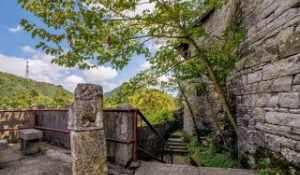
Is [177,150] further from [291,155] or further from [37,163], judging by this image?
[291,155]

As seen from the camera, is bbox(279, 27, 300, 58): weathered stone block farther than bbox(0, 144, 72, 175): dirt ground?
No

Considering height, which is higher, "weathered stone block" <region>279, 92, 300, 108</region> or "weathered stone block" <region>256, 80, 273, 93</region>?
"weathered stone block" <region>256, 80, 273, 93</region>

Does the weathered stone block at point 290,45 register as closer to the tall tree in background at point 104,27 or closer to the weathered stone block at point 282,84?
the weathered stone block at point 282,84

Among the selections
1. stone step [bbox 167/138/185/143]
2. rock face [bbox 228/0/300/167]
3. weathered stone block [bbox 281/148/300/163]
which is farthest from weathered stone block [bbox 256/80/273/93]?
stone step [bbox 167/138/185/143]

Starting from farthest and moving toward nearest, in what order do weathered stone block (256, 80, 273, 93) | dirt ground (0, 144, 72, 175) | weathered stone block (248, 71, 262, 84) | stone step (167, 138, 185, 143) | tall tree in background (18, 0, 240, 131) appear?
stone step (167, 138, 185, 143)
tall tree in background (18, 0, 240, 131)
weathered stone block (248, 71, 262, 84)
dirt ground (0, 144, 72, 175)
weathered stone block (256, 80, 273, 93)

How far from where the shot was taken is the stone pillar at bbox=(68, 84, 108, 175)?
109 inches

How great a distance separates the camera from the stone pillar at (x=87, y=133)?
2766mm

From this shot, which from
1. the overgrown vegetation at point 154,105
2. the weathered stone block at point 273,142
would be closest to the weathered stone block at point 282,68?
the weathered stone block at point 273,142

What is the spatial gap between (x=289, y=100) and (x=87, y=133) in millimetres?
2880

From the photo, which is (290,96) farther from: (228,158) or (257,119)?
(228,158)

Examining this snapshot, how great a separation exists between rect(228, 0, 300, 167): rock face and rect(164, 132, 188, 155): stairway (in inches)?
166

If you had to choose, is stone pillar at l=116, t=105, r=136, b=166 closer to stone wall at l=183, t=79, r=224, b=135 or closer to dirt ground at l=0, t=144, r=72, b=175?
dirt ground at l=0, t=144, r=72, b=175

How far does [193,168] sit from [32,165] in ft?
10.0

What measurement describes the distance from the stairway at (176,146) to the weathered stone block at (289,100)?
593 centimetres
